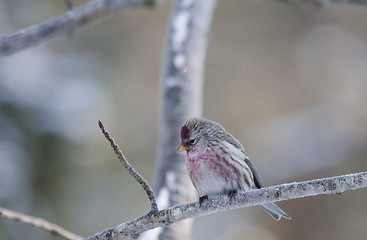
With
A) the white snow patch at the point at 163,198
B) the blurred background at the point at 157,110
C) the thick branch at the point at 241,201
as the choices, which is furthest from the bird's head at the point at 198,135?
the blurred background at the point at 157,110

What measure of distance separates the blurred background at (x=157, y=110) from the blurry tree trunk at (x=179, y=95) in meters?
1.97

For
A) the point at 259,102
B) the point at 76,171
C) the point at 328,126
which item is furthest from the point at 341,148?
the point at 76,171

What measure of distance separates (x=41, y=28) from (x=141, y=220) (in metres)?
1.84

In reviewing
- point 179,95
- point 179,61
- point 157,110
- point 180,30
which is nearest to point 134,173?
point 179,95

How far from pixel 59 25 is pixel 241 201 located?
2.02 meters

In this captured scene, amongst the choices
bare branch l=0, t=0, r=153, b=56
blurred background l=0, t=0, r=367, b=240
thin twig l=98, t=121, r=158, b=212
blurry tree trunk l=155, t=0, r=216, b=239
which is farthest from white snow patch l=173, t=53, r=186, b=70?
blurred background l=0, t=0, r=367, b=240

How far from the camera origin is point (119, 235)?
192 cm

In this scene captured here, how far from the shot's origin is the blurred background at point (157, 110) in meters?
5.32

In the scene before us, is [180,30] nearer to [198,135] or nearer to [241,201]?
[198,135]

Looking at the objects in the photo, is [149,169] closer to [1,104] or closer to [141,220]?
[1,104]

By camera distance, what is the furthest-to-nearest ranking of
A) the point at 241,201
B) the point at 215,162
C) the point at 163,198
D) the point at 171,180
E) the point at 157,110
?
the point at 157,110
the point at 171,180
the point at 163,198
the point at 215,162
the point at 241,201

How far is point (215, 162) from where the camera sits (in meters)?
2.51

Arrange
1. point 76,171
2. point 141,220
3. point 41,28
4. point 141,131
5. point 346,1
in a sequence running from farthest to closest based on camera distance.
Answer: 1. point 141,131
2. point 76,171
3. point 346,1
4. point 41,28
5. point 141,220

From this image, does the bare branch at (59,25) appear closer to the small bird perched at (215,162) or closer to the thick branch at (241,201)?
the small bird perched at (215,162)
